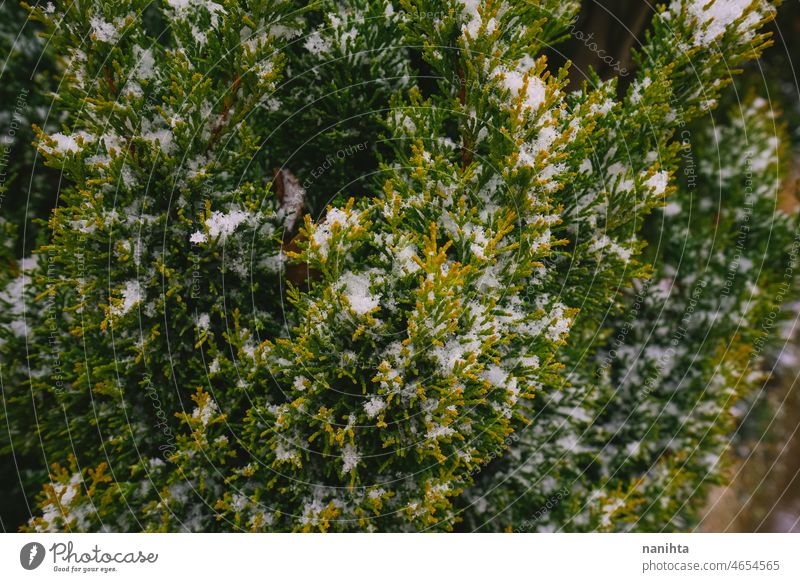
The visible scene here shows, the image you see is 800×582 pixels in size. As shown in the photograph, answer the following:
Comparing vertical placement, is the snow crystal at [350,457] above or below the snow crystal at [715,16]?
below

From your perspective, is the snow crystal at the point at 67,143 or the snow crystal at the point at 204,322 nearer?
the snow crystal at the point at 67,143

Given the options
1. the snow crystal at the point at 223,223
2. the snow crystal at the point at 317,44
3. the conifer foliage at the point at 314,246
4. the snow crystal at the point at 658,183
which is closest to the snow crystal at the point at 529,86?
the conifer foliage at the point at 314,246

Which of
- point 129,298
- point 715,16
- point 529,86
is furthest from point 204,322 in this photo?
point 715,16

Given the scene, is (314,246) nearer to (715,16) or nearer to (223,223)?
(223,223)

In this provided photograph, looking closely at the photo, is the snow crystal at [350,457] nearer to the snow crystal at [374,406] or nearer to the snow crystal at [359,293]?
the snow crystal at [374,406]

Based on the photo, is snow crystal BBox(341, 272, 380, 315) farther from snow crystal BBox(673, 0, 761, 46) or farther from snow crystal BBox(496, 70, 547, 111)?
snow crystal BBox(673, 0, 761, 46)

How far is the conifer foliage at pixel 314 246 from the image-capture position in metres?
1.80

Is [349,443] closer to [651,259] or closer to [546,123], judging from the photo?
[546,123]

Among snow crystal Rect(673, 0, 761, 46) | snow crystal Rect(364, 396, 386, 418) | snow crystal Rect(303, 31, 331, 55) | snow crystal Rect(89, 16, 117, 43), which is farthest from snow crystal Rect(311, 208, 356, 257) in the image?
snow crystal Rect(673, 0, 761, 46)

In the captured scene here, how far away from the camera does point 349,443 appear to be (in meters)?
1.90

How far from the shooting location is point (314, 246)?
1677 millimetres

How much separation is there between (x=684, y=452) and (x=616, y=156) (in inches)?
96.3

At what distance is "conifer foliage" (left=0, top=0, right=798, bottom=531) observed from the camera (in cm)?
180
